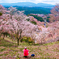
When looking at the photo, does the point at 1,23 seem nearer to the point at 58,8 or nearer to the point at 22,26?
the point at 22,26

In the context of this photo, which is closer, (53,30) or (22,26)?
(22,26)

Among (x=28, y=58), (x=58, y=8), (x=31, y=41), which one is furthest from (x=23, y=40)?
(x=28, y=58)

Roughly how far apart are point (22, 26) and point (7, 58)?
37.2 feet

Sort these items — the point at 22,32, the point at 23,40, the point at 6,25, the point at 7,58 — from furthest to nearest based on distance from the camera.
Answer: the point at 23,40, the point at 6,25, the point at 22,32, the point at 7,58

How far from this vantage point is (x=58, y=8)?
110ft

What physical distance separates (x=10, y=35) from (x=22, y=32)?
45.3ft

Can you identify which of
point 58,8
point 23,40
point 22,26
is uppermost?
point 58,8

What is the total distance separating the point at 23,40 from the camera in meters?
30.8

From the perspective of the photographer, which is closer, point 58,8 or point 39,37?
point 39,37

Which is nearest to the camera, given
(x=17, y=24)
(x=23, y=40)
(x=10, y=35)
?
(x=17, y=24)

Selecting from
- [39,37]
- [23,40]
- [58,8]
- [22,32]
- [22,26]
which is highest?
[58,8]

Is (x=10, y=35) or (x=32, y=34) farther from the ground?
(x=32, y=34)

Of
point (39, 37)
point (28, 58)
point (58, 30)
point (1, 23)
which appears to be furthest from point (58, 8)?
point (28, 58)

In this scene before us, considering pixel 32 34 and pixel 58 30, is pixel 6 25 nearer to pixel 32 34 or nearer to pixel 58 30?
pixel 32 34
